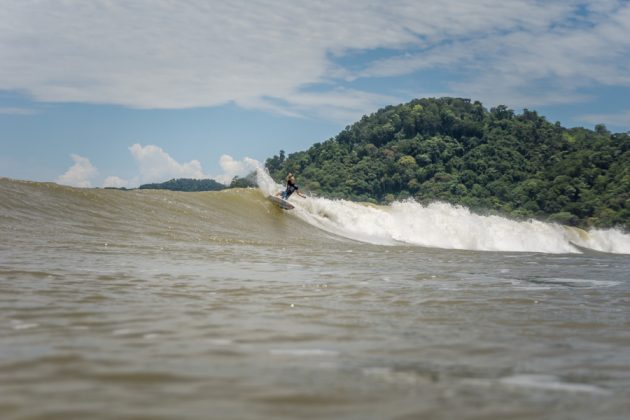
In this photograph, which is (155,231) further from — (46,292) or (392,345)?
(392,345)

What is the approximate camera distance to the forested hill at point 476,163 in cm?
9269

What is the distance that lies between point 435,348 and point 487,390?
112 cm

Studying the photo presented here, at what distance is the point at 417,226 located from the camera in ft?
105

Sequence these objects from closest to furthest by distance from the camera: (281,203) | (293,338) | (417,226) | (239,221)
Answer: (293,338) < (239,221) < (281,203) < (417,226)

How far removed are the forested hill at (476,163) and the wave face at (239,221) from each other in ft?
170

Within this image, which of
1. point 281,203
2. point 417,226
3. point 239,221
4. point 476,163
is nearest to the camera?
point 239,221

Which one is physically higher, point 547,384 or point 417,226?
point 417,226

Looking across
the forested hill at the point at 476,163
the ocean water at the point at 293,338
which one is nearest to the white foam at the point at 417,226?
the ocean water at the point at 293,338

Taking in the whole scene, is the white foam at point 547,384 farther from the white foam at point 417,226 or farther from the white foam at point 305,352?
the white foam at point 417,226

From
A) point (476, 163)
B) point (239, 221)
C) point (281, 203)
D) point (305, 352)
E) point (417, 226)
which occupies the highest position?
point (476, 163)

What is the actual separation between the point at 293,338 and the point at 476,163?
11850 centimetres

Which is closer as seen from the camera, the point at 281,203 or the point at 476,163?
the point at 281,203

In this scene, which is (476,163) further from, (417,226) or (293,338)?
(293,338)

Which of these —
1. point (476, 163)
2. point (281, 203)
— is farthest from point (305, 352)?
point (476, 163)
